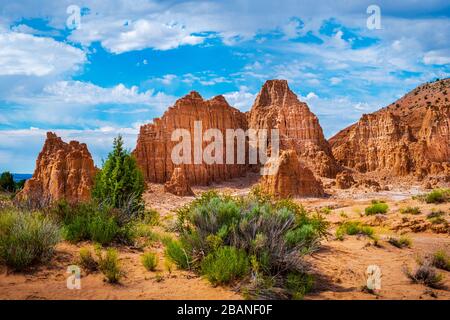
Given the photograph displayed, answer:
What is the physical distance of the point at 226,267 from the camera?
9.02m

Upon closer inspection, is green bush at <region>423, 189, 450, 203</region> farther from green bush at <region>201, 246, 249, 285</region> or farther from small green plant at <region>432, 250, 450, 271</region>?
green bush at <region>201, 246, 249, 285</region>

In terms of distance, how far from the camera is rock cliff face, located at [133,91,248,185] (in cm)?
6272

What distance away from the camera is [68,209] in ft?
45.2

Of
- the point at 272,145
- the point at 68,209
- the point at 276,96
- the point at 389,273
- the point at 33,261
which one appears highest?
the point at 276,96

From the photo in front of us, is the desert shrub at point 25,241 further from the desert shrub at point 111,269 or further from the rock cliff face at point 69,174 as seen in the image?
the rock cliff face at point 69,174

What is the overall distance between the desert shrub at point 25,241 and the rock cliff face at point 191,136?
49.2m

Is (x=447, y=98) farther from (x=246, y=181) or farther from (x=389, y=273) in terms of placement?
(x=389, y=273)

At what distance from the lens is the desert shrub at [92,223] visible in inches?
485

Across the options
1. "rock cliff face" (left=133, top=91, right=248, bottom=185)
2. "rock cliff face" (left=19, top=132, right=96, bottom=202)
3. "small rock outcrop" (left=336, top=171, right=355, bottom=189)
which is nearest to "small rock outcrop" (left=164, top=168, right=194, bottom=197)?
"rock cliff face" (left=133, top=91, right=248, bottom=185)

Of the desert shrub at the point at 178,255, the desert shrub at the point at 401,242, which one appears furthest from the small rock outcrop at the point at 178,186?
the desert shrub at the point at 178,255

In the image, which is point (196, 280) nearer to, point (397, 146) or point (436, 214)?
point (436, 214)

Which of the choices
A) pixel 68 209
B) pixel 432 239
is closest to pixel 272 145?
pixel 432 239
